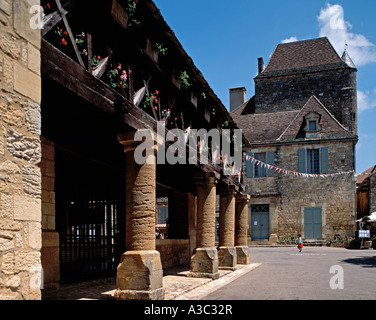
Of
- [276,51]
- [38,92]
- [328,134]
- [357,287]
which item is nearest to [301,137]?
[328,134]

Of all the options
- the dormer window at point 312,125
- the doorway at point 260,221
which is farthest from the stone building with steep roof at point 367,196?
the doorway at point 260,221

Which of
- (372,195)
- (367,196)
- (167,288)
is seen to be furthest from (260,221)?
(167,288)

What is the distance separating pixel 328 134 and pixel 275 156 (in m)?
3.39

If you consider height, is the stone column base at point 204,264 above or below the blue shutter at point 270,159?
below

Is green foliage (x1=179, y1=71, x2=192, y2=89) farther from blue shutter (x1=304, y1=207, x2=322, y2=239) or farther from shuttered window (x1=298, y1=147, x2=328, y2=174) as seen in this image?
blue shutter (x1=304, y1=207, x2=322, y2=239)

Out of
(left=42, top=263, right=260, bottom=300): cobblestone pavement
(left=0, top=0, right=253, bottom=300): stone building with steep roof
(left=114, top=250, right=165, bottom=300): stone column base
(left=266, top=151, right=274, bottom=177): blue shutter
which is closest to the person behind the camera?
(left=0, top=0, right=253, bottom=300): stone building with steep roof

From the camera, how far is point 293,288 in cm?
859

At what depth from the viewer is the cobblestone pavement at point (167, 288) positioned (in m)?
7.10

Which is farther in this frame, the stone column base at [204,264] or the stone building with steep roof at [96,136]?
the stone column base at [204,264]

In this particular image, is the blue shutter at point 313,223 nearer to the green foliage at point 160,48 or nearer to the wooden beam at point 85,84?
the green foliage at point 160,48

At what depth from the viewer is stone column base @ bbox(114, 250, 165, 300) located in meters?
6.30

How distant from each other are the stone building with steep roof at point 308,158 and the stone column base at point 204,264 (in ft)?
47.5

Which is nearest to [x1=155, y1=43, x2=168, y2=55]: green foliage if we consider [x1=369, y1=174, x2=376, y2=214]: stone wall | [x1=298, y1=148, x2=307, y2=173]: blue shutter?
[x1=298, y1=148, x2=307, y2=173]: blue shutter

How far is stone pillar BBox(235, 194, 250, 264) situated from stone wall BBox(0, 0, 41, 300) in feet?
37.5
